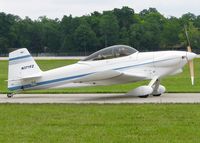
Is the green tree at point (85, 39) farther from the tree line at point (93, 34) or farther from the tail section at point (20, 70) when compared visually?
the tail section at point (20, 70)

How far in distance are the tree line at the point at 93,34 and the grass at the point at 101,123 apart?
106293 millimetres

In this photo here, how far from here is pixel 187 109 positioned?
15.0 metres

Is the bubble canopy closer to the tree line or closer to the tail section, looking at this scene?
the tail section

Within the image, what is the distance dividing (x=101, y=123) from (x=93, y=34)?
117920mm

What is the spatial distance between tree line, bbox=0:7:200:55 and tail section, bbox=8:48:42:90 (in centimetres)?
10025

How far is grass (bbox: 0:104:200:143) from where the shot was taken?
1062 centimetres

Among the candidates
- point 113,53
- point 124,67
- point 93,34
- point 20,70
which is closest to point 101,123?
point 124,67

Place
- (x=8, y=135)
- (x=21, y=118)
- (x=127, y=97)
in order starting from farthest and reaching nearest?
(x=127, y=97) < (x=21, y=118) < (x=8, y=135)

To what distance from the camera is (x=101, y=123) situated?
41.0 ft

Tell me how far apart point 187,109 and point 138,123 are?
296cm

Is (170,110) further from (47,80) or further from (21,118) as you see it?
(47,80)

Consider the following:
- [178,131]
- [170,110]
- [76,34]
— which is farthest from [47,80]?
[76,34]

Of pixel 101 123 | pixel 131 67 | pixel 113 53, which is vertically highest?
pixel 113 53

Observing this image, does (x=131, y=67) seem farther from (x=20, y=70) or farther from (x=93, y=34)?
(x=93, y=34)
